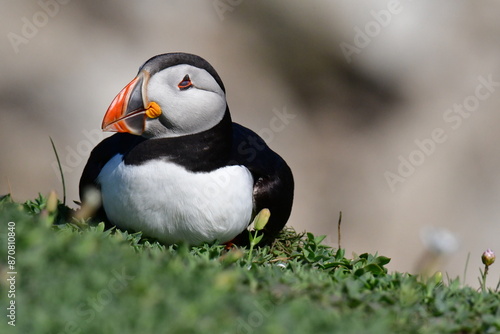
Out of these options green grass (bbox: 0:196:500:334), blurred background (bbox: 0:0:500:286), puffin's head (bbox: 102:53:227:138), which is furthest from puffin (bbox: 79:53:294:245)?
blurred background (bbox: 0:0:500:286)

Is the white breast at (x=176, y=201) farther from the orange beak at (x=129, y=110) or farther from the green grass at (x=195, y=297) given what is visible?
the green grass at (x=195, y=297)

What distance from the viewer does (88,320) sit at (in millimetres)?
2143

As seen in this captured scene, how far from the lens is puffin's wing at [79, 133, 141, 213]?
3.85 m

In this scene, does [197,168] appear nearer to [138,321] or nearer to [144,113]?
[144,113]

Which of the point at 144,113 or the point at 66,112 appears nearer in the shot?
the point at 144,113

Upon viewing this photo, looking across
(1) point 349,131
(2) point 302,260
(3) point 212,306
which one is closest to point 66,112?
(1) point 349,131

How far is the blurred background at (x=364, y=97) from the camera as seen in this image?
21.1 ft

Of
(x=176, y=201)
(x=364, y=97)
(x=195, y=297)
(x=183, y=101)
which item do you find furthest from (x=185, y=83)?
(x=364, y=97)

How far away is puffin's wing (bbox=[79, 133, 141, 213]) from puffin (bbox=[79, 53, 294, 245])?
0.12 feet

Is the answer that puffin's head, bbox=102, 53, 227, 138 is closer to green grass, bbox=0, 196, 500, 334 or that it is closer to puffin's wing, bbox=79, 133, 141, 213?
puffin's wing, bbox=79, 133, 141, 213

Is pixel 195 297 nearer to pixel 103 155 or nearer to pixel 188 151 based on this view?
pixel 188 151

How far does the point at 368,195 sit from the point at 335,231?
43 centimetres

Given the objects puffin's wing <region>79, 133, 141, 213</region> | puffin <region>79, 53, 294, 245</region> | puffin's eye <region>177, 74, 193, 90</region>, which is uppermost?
puffin's eye <region>177, 74, 193, 90</region>

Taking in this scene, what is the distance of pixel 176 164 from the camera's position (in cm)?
361
